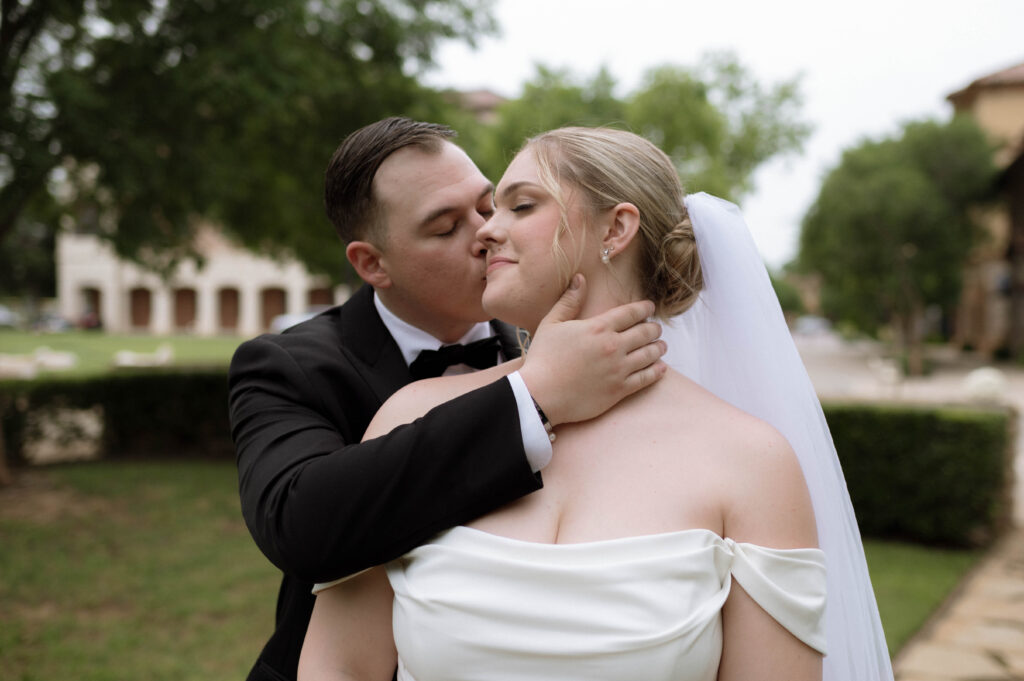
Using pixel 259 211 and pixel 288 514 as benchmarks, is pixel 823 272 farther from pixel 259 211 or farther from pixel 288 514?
pixel 288 514

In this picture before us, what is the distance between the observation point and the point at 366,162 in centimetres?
232

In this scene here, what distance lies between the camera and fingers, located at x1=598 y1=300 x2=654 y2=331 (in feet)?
5.60

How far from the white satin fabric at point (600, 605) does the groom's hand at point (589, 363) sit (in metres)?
0.28

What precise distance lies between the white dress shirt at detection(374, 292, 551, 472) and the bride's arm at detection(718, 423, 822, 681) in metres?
0.39

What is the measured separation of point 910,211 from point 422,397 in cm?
3401

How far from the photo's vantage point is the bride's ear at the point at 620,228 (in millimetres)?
1780

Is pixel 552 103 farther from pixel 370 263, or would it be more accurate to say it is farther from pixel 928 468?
Result: pixel 370 263

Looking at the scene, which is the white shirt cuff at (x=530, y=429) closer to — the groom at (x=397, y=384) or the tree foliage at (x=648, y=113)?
the groom at (x=397, y=384)

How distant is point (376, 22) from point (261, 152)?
236 centimetres

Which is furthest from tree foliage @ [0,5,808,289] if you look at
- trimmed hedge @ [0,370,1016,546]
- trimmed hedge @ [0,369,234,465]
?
trimmed hedge @ [0,370,1016,546]

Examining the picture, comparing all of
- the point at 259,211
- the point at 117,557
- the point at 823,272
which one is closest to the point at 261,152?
the point at 259,211

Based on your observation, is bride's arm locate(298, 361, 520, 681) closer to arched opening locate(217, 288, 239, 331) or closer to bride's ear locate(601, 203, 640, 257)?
bride's ear locate(601, 203, 640, 257)

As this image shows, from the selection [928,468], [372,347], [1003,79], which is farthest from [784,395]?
[1003,79]

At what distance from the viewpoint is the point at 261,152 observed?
442 inches
